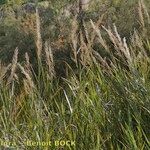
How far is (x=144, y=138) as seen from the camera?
104 inches

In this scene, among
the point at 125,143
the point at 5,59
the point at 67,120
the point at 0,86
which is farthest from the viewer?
the point at 5,59

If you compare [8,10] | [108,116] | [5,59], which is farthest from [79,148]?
[8,10]

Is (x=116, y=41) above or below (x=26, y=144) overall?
above

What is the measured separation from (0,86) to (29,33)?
3.92 m

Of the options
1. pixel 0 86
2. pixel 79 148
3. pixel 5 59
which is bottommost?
pixel 5 59

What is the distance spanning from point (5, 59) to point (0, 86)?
3359mm

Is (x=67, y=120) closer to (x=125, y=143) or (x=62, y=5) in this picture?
(x=125, y=143)

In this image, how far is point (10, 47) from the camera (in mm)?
6789

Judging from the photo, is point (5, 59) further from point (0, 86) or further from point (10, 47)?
point (0, 86)

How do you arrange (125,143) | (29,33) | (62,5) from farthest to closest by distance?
(62,5)
(29,33)
(125,143)

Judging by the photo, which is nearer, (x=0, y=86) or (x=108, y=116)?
(x=108, y=116)

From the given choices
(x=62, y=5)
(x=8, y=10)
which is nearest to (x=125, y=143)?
(x=62, y=5)

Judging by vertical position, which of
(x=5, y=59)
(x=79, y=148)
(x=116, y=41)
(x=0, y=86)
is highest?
(x=116, y=41)

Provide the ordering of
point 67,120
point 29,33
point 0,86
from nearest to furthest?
point 67,120 → point 0,86 → point 29,33
